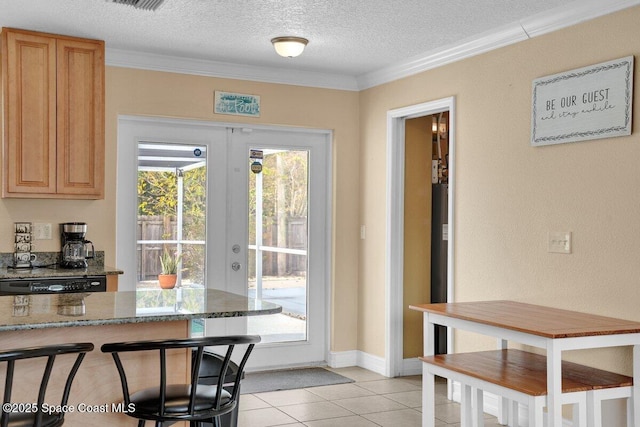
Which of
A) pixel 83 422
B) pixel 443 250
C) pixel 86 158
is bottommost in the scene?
pixel 83 422

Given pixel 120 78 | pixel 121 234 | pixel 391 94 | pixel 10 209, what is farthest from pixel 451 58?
pixel 10 209

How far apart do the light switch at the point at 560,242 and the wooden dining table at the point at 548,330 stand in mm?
344

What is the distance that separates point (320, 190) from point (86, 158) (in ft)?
6.75

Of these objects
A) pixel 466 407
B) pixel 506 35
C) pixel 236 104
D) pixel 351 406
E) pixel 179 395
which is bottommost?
pixel 351 406

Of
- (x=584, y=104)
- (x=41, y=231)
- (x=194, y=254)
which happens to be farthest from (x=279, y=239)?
(x=584, y=104)

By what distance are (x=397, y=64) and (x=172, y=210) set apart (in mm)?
2111

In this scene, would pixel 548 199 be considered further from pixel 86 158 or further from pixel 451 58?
pixel 86 158

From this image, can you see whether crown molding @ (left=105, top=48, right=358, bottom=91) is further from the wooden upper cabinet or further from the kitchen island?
the kitchen island

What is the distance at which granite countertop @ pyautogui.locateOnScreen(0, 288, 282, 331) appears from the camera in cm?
256

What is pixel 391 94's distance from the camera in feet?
19.0

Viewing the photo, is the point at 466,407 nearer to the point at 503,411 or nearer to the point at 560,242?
the point at 503,411

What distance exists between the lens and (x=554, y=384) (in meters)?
3.20

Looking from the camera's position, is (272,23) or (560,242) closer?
(560,242)

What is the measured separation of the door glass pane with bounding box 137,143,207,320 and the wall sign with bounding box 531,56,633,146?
2.66 m
